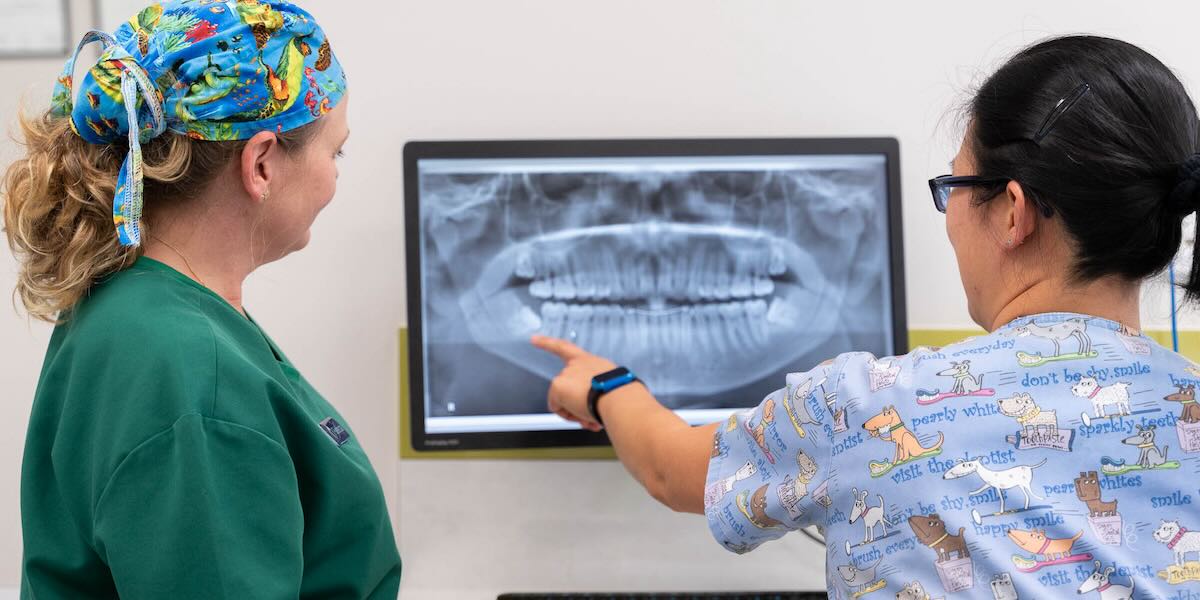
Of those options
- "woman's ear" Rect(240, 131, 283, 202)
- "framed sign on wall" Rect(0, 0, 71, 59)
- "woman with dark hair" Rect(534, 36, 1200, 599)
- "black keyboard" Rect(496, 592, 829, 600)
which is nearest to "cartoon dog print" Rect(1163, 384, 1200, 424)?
"woman with dark hair" Rect(534, 36, 1200, 599)

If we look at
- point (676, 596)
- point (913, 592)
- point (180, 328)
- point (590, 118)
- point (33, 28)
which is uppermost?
point (33, 28)

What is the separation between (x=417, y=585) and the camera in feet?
4.90

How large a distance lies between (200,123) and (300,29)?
123mm

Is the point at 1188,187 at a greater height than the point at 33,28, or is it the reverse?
the point at 33,28

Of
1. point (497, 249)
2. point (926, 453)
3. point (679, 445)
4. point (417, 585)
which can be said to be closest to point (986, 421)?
point (926, 453)

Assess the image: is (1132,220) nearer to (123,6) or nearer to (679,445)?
(679,445)

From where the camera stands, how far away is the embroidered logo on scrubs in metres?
0.89

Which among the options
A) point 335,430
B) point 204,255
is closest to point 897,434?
point 335,430

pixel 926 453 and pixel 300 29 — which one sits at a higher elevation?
pixel 300 29

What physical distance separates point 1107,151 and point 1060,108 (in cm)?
5

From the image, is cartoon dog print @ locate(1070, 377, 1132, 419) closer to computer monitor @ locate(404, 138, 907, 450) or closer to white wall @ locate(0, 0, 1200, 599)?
computer monitor @ locate(404, 138, 907, 450)

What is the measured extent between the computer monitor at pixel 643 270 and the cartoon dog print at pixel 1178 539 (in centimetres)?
65

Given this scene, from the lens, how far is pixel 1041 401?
74cm

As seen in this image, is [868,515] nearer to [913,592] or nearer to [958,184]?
[913,592]
